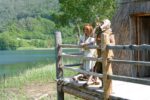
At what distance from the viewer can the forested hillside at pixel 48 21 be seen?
37.8m

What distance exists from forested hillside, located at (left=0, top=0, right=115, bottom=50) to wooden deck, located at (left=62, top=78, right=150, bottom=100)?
26.3 meters

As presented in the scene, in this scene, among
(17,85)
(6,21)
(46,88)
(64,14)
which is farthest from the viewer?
(6,21)

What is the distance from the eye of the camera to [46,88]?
68.0ft

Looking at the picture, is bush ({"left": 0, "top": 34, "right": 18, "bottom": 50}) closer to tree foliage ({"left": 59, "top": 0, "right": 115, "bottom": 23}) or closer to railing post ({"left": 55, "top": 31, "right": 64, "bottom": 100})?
tree foliage ({"left": 59, "top": 0, "right": 115, "bottom": 23})

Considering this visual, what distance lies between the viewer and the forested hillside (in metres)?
37.8

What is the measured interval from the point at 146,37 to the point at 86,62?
10.6ft

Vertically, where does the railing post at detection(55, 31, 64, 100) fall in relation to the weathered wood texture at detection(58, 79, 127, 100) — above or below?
above

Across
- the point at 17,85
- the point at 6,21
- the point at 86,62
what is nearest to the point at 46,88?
the point at 17,85

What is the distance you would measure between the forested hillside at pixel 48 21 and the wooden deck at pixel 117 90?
2633 cm

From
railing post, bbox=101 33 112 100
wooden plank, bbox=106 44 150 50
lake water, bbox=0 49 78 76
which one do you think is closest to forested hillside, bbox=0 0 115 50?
lake water, bbox=0 49 78 76

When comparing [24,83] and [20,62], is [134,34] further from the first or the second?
[20,62]

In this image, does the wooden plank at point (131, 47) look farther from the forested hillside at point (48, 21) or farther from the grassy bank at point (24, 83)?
the forested hillside at point (48, 21)

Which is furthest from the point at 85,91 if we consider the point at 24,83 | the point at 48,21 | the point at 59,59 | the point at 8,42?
the point at 48,21

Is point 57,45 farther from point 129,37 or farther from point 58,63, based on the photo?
point 129,37
